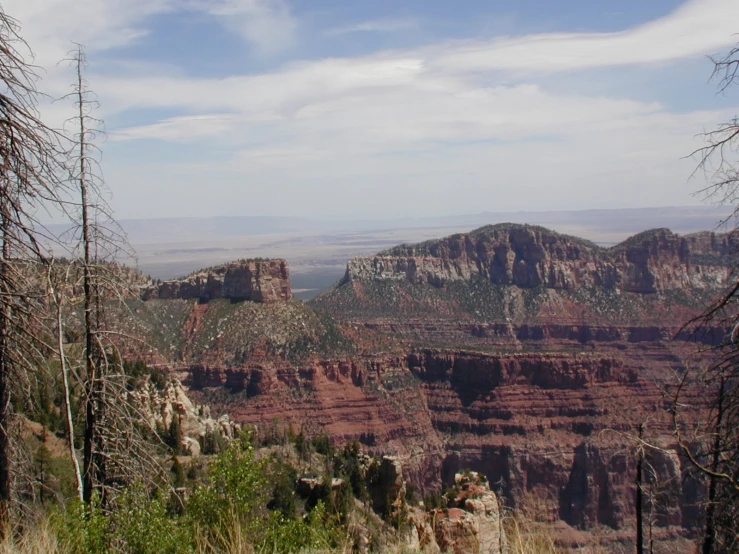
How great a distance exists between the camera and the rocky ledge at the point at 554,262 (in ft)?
320

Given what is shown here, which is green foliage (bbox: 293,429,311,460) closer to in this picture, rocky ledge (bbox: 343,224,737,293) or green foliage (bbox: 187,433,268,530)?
green foliage (bbox: 187,433,268,530)

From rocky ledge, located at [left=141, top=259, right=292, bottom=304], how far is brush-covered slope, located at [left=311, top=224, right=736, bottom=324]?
76.2ft

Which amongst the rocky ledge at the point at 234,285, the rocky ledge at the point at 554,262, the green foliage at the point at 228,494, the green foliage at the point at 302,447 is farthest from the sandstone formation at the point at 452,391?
the green foliage at the point at 228,494

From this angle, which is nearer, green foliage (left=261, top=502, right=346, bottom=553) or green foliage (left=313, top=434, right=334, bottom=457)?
green foliage (left=261, top=502, right=346, bottom=553)

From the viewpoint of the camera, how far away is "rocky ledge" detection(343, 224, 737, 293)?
320 ft

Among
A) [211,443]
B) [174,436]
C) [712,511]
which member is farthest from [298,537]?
[211,443]

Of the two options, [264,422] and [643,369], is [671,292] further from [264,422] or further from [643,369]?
[264,422]

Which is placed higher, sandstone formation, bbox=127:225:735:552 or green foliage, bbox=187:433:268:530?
green foliage, bbox=187:433:268:530

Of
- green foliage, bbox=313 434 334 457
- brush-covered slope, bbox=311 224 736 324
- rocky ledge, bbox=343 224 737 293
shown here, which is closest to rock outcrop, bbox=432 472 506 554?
green foliage, bbox=313 434 334 457

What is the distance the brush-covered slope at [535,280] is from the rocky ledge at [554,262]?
0.14m

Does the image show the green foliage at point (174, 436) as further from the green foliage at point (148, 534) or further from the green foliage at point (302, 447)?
the green foliage at point (148, 534)

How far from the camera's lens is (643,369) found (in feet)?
263

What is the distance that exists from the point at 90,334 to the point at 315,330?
54267 millimetres

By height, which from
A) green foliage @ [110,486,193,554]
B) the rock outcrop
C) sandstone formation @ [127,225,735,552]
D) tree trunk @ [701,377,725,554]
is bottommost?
sandstone formation @ [127,225,735,552]
